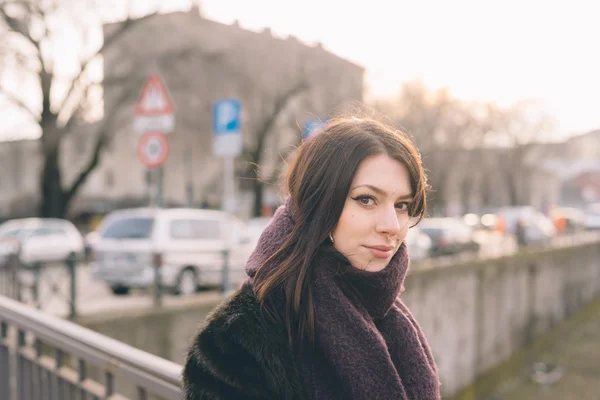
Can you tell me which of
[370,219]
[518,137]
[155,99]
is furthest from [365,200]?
[518,137]

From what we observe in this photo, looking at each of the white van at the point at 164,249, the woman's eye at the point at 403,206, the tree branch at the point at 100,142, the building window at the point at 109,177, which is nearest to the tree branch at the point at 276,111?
the tree branch at the point at 100,142

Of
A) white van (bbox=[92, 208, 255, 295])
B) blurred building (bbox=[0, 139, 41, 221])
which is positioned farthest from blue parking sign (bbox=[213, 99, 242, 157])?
blurred building (bbox=[0, 139, 41, 221])

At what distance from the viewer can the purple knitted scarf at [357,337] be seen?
153 cm

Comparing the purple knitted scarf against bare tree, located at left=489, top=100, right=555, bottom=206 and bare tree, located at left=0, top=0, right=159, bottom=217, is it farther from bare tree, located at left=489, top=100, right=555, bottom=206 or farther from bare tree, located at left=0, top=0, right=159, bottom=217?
bare tree, located at left=489, top=100, right=555, bottom=206

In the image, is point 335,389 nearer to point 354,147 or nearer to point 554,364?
point 354,147

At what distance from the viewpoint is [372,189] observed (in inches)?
63.8

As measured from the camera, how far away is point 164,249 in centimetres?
1125

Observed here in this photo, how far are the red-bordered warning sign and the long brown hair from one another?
6924 mm

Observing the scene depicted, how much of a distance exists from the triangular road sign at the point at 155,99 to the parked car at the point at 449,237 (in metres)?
15.2

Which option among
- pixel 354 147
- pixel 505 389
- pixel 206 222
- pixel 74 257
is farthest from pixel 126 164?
pixel 354 147

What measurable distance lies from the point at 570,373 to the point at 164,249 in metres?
21.1

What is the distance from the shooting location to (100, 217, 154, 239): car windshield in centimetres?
1127

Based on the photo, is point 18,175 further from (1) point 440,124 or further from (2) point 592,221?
(2) point 592,221

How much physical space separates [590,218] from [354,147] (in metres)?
46.8
